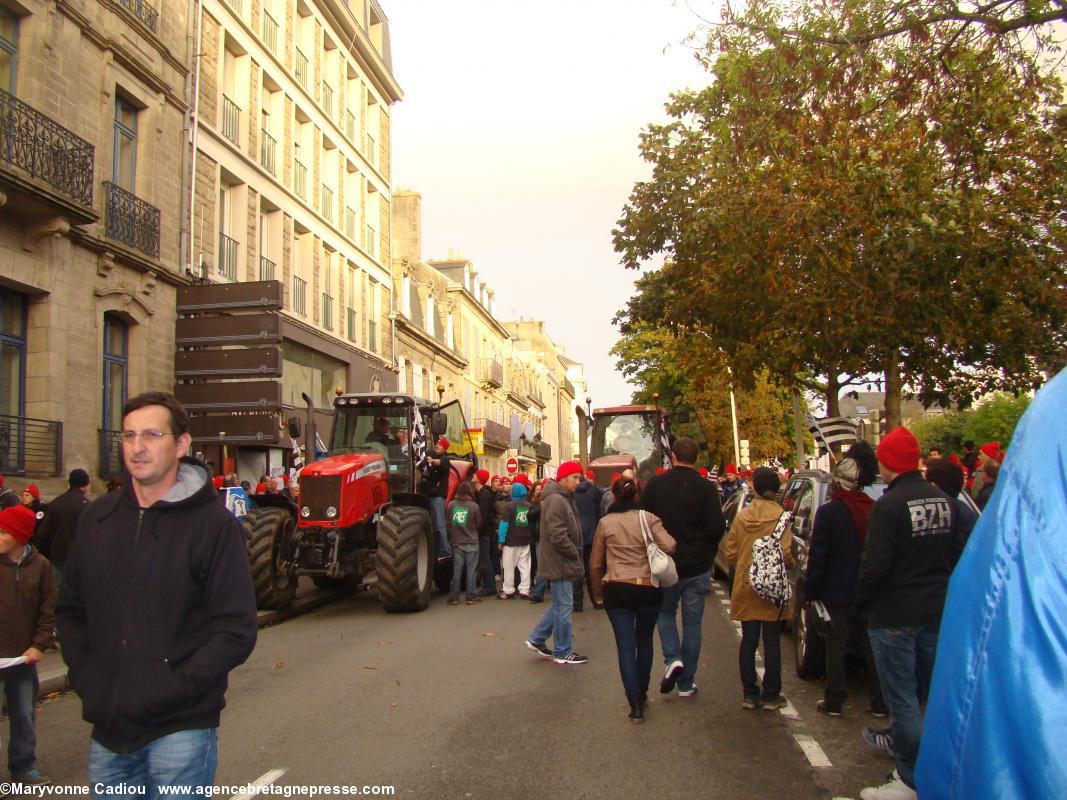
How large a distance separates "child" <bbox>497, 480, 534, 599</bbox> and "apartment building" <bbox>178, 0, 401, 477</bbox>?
423cm

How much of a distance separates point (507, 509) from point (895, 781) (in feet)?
31.9

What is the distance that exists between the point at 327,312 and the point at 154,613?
25.7m

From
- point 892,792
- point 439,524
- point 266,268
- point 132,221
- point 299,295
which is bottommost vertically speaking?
point 892,792

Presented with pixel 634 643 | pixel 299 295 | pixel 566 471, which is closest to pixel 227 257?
pixel 299 295

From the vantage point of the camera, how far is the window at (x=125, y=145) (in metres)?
17.1

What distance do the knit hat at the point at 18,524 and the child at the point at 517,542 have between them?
8927mm

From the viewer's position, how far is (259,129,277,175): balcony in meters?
24.0

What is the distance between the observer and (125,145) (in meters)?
17.5

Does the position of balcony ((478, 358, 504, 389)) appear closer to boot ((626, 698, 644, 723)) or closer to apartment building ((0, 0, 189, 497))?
apartment building ((0, 0, 189, 497))

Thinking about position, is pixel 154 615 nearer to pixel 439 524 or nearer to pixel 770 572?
pixel 770 572

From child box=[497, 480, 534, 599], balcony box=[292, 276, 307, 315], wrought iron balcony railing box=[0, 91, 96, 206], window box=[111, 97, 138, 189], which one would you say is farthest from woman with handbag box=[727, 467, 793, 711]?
balcony box=[292, 276, 307, 315]

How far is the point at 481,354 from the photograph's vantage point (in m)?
54.6

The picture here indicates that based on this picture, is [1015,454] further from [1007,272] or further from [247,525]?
[1007,272]

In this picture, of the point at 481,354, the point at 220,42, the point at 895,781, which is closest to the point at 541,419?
the point at 481,354
